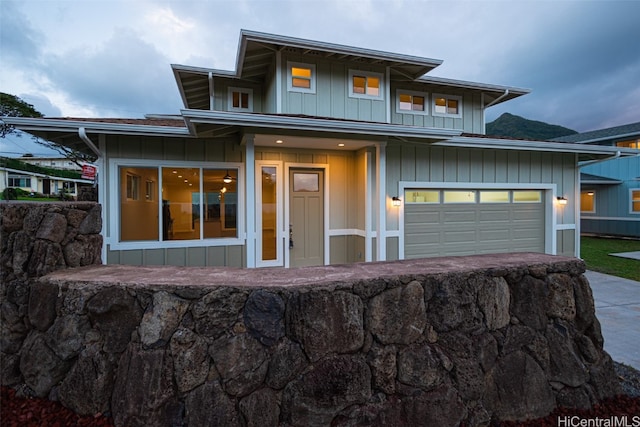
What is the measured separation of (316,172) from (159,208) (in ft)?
10.1

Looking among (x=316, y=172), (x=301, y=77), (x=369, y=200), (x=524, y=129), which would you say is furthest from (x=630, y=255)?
(x=524, y=129)

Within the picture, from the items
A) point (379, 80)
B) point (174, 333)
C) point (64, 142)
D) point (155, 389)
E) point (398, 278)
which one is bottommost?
point (155, 389)

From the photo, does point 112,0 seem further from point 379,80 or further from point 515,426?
point 515,426

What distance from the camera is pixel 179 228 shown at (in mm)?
5828

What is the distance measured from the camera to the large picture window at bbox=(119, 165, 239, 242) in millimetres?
5621

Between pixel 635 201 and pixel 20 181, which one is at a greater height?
A: pixel 20 181

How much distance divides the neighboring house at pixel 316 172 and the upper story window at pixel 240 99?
0.03m

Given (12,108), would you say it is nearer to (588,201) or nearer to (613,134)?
(588,201)

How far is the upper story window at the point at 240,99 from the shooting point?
7.93 meters

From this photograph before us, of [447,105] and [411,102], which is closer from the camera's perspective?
[411,102]

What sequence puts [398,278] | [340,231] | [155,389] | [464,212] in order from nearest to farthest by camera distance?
1. [155,389]
2. [398,278]
3. [340,231]
4. [464,212]

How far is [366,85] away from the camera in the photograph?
739 cm

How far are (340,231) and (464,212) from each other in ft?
9.60

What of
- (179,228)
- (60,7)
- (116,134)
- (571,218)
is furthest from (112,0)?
(571,218)
